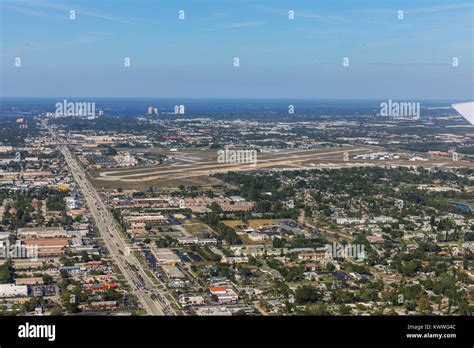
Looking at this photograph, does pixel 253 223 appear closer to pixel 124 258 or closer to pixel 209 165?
pixel 124 258

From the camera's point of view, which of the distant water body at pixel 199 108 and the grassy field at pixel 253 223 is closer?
the grassy field at pixel 253 223

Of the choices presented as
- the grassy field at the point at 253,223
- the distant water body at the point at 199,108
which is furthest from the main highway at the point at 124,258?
the distant water body at the point at 199,108

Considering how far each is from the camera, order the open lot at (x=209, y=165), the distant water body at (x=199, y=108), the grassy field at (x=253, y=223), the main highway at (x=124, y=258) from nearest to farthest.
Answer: the main highway at (x=124, y=258) → the grassy field at (x=253, y=223) → the open lot at (x=209, y=165) → the distant water body at (x=199, y=108)

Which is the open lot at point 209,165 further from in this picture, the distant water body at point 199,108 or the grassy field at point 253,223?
the distant water body at point 199,108

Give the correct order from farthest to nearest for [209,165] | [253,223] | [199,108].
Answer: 1. [199,108]
2. [209,165]
3. [253,223]

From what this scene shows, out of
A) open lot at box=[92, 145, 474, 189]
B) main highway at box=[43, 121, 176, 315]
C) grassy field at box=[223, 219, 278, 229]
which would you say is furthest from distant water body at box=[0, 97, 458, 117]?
grassy field at box=[223, 219, 278, 229]

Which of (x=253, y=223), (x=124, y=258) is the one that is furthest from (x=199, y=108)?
(x=124, y=258)

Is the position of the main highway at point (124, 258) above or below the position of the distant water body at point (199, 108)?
below

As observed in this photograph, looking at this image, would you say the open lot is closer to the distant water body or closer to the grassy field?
the grassy field
